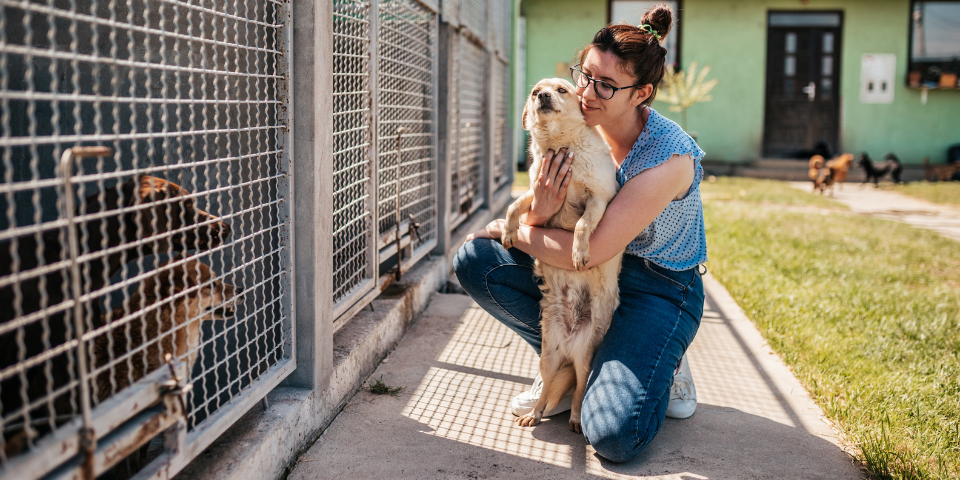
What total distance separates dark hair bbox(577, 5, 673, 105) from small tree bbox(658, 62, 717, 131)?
11.9 m

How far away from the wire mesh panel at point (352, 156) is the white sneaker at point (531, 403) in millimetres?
764

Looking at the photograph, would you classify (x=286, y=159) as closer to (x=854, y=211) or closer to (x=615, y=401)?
(x=615, y=401)

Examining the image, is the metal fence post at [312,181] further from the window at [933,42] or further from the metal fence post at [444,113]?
the window at [933,42]

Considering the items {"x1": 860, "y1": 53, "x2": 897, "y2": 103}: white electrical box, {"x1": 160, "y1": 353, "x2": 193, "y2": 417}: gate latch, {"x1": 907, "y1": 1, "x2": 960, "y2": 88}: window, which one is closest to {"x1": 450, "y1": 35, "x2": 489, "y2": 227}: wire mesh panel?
{"x1": 160, "y1": 353, "x2": 193, "y2": 417}: gate latch

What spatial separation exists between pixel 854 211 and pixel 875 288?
17.2 feet

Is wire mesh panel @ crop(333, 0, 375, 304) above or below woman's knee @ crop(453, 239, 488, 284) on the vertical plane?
above

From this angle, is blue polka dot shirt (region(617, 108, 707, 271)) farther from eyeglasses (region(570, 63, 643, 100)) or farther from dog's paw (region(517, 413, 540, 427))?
dog's paw (region(517, 413, 540, 427))

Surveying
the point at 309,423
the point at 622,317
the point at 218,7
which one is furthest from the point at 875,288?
the point at 218,7

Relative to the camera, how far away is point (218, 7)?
8.84 ft

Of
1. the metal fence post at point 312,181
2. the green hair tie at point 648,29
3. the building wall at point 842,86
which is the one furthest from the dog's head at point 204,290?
the building wall at point 842,86

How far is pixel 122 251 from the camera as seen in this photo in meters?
1.54

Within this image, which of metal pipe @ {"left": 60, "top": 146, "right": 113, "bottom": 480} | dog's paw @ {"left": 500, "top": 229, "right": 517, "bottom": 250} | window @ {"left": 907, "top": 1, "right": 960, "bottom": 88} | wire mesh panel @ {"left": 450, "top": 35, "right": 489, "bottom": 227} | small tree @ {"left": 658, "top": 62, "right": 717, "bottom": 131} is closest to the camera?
metal pipe @ {"left": 60, "top": 146, "right": 113, "bottom": 480}

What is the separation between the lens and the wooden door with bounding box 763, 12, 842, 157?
14961mm

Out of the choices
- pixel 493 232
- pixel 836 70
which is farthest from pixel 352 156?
pixel 836 70
